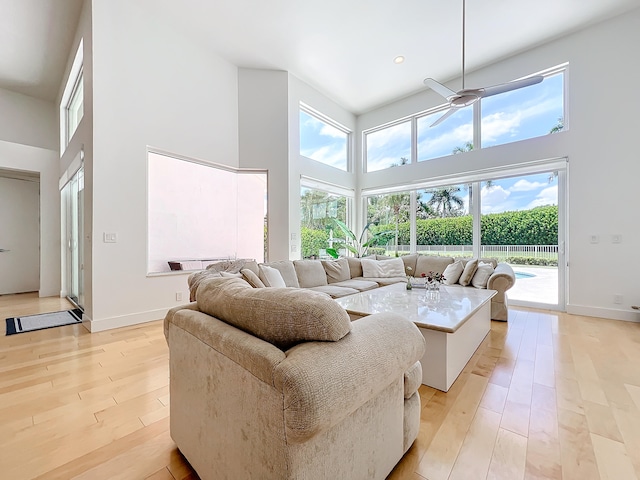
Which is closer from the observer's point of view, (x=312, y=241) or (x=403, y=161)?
(x=312, y=241)

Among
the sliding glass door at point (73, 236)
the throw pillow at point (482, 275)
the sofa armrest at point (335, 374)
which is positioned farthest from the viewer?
the sliding glass door at point (73, 236)

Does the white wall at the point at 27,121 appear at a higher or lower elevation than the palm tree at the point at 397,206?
higher

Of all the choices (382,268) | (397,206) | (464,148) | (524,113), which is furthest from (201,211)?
(524,113)

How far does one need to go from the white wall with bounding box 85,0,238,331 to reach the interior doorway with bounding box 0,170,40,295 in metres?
3.56

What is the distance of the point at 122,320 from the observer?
3.37m

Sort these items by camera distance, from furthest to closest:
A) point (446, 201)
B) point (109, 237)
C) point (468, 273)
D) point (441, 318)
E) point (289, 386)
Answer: point (446, 201) < point (468, 273) < point (109, 237) < point (441, 318) < point (289, 386)

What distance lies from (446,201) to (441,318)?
3.76m

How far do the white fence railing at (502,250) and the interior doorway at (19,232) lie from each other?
312 inches

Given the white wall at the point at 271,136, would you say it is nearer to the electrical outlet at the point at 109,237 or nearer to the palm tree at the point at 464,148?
the electrical outlet at the point at 109,237

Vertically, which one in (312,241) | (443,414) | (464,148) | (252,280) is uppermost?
(464,148)

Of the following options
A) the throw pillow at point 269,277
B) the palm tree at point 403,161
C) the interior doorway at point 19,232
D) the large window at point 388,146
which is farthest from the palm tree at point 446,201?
the interior doorway at point 19,232

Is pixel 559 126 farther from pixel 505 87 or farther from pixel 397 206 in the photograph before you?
pixel 397 206

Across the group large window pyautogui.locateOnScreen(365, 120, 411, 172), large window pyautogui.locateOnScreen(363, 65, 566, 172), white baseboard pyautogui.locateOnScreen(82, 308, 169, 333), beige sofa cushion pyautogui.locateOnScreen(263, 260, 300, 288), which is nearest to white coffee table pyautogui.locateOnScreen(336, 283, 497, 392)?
beige sofa cushion pyautogui.locateOnScreen(263, 260, 300, 288)

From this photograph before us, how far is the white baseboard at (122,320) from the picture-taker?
3.18m
